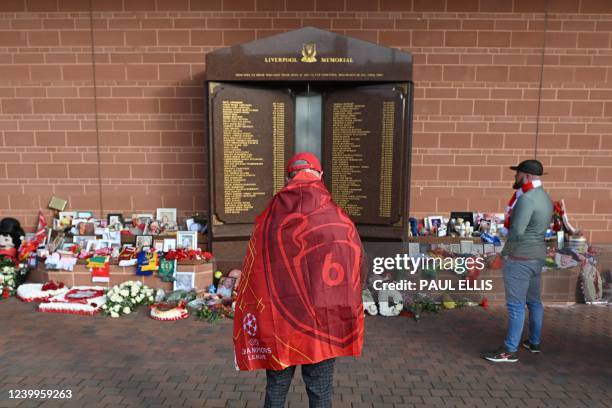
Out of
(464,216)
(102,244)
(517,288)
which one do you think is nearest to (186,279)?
(102,244)

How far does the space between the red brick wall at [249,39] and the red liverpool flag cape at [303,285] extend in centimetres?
427

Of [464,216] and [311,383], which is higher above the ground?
[464,216]

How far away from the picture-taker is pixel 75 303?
16.7ft

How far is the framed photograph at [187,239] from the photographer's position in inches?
233

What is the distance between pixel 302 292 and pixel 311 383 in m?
0.53

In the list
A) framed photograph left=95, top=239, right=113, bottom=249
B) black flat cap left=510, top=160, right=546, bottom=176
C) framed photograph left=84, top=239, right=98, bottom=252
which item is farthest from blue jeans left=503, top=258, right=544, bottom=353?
framed photograph left=84, top=239, right=98, bottom=252

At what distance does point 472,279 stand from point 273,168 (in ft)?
9.48

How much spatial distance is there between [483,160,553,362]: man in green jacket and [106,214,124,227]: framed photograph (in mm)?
5041

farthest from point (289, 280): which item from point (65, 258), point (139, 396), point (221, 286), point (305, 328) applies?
point (65, 258)

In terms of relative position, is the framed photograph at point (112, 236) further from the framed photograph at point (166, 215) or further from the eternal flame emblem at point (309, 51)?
the eternal flame emblem at point (309, 51)

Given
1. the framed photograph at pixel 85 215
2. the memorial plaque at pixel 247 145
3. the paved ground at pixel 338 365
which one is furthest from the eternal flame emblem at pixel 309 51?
the framed photograph at pixel 85 215

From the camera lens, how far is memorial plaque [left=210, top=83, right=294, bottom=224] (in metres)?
5.60
